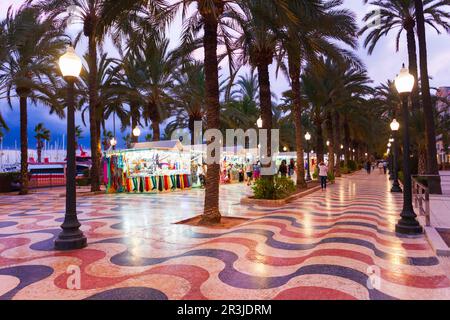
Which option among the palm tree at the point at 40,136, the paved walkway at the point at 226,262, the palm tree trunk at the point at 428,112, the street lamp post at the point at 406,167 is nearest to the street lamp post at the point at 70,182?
the paved walkway at the point at 226,262

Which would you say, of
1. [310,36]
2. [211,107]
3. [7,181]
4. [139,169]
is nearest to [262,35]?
[211,107]

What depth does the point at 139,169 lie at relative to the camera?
700 inches

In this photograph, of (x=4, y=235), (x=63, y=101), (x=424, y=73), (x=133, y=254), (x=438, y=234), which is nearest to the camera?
(x=133, y=254)

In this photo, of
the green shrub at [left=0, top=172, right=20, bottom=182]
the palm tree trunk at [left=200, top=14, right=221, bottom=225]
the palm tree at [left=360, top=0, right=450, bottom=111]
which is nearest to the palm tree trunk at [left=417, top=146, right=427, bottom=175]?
the palm tree at [left=360, top=0, right=450, bottom=111]

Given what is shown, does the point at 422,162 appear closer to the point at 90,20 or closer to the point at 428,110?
the point at 428,110

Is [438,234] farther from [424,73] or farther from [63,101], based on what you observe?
[63,101]

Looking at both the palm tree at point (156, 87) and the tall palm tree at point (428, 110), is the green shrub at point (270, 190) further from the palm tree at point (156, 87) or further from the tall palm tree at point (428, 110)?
the palm tree at point (156, 87)

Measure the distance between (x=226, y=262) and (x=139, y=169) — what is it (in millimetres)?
13742

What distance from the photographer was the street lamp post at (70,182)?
581 centimetres

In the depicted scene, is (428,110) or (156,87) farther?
(156,87)

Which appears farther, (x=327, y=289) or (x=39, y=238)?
(x=39, y=238)

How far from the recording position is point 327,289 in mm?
3826
